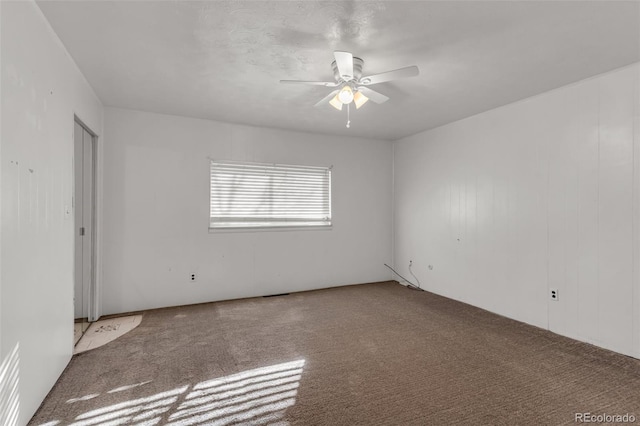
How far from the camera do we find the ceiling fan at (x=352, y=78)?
7.52ft

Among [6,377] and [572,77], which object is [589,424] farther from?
[6,377]

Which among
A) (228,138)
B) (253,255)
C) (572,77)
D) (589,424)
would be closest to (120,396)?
(253,255)

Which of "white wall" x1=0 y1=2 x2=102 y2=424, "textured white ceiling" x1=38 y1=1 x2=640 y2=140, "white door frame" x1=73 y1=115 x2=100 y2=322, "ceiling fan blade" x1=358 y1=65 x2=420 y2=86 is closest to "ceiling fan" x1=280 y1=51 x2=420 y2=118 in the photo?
"ceiling fan blade" x1=358 y1=65 x2=420 y2=86

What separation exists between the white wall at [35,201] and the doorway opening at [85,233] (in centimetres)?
111

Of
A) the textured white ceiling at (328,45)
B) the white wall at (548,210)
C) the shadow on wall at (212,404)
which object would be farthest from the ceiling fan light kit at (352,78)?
the shadow on wall at (212,404)

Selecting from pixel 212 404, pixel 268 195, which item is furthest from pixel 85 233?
pixel 212 404

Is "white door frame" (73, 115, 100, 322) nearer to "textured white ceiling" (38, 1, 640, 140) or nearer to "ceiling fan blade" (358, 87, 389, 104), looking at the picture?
"textured white ceiling" (38, 1, 640, 140)

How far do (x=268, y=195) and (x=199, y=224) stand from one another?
43.4 inches

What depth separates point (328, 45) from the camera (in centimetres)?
240

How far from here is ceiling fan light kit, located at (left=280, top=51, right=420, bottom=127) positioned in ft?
7.52

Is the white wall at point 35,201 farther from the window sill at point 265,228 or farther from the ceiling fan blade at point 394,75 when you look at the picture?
the ceiling fan blade at point 394,75

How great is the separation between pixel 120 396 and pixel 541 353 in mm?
3462

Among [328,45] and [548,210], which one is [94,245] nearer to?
[328,45]

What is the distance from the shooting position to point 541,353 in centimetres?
282
